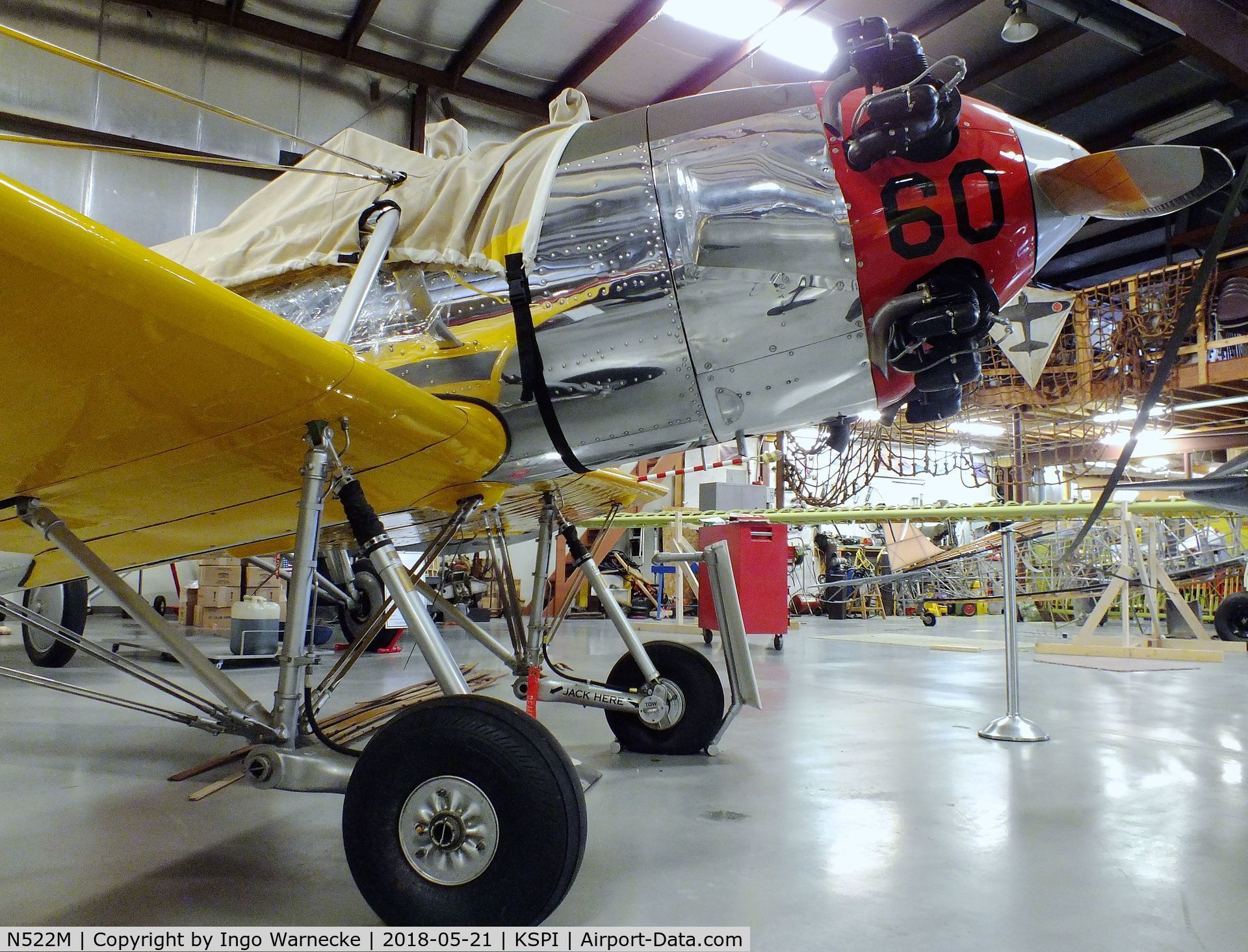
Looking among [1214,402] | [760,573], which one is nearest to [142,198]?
[760,573]

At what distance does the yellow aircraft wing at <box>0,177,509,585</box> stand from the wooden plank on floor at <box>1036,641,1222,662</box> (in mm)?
7292

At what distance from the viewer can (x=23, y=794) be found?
250cm

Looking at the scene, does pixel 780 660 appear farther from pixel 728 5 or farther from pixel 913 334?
pixel 728 5

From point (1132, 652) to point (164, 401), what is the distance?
854 centimetres

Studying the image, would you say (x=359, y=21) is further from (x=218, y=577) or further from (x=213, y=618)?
(x=213, y=618)

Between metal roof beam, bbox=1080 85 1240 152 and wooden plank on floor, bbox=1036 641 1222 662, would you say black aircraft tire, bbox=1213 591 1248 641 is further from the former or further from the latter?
metal roof beam, bbox=1080 85 1240 152

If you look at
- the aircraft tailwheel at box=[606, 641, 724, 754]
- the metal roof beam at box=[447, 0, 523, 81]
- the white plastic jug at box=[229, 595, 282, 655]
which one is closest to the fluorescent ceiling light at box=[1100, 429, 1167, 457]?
the metal roof beam at box=[447, 0, 523, 81]

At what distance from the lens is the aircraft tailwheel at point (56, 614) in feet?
18.0

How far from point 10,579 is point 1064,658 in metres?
7.78

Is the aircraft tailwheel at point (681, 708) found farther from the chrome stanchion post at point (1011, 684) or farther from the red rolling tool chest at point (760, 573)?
the red rolling tool chest at point (760, 573)

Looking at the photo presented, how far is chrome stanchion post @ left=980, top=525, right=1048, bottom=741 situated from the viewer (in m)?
3.53

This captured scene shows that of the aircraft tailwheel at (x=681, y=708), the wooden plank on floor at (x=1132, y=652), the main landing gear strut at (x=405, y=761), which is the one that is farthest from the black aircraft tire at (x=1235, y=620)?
Answer: the main landing gear strut at (x=405, y=761)

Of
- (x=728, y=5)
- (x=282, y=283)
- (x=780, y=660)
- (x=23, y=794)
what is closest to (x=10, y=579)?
(x=23, y=794)

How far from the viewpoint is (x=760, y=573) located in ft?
24.8
